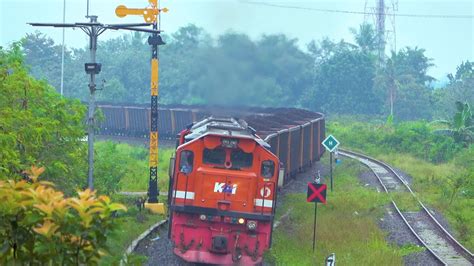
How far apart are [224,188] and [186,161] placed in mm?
879

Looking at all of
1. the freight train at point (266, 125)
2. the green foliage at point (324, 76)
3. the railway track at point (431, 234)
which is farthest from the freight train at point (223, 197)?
the green foliage at point (324, 76)

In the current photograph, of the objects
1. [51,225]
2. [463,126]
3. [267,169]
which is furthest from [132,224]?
[463,126]

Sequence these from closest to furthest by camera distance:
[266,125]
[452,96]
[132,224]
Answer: [132,224] < [266,125] < [452,96]

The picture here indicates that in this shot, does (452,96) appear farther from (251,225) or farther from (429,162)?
(251,225)

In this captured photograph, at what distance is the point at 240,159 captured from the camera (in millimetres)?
13891

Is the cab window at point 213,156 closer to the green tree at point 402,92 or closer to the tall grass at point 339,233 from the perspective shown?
the tall grass at point 339,233

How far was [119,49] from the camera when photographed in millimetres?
84375

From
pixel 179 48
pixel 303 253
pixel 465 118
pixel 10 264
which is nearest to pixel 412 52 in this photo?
pixel 179 48

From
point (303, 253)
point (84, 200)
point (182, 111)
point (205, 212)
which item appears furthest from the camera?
point (182, 111)

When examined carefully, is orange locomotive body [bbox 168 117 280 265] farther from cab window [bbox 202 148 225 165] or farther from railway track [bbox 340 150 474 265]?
railway track [bbox 340 150 474 265]

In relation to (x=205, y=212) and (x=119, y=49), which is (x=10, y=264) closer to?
(x=205, y=212)

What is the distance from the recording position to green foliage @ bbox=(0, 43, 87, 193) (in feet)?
44.7

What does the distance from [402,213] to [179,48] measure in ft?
158

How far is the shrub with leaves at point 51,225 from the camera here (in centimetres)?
518
